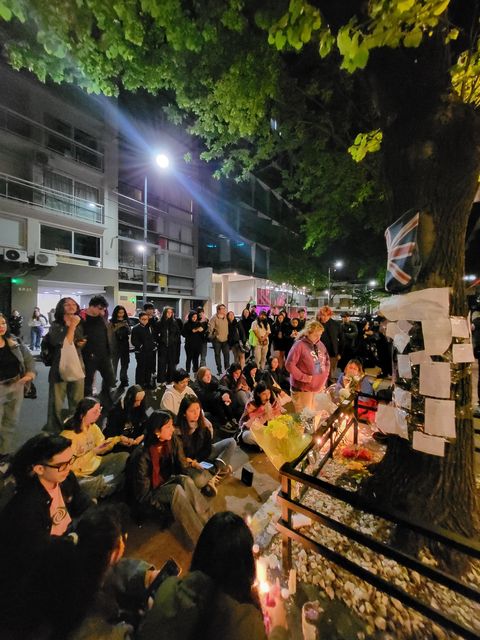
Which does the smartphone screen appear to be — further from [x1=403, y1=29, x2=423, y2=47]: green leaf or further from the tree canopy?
the tree canopy

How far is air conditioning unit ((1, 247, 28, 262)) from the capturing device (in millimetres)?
13336

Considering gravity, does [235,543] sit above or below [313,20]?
below

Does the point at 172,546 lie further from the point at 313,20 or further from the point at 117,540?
the point at 313,20

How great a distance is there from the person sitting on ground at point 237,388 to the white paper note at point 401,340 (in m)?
3.15

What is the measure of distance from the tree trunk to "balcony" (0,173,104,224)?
1794 centimetres

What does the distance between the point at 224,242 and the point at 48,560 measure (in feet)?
91.8

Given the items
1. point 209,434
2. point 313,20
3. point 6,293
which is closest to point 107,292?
point 6,293

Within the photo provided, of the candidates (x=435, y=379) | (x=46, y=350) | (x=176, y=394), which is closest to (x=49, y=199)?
(x=46, y=350)

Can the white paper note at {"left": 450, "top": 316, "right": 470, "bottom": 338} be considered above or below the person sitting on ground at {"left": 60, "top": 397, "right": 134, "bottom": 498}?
above

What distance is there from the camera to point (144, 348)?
6551 millimetres

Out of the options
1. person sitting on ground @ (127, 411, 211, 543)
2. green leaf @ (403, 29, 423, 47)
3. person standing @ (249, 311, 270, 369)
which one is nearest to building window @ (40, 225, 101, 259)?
person standing @ (249, 311, 270, 369)

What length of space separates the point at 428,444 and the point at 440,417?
0.87 feet

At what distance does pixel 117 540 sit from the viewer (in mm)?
1689

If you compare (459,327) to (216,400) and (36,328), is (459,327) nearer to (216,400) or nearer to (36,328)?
(216,400)
